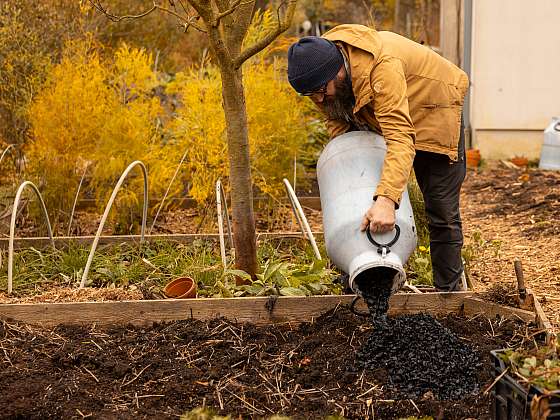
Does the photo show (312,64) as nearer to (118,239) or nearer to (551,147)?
(118,239)

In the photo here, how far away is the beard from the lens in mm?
3549

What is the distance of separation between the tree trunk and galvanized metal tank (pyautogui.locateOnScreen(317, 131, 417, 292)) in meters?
0.59

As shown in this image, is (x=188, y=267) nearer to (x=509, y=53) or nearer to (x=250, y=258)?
(x=250, y=258)

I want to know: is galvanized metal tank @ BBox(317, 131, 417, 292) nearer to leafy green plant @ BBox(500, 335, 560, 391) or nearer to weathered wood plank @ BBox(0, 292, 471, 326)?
weathered wood plank @ BBox(0, 292, 471, 326)

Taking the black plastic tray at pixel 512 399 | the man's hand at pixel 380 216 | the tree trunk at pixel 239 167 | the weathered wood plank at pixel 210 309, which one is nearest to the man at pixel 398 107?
the man's hand at pixel 380 216

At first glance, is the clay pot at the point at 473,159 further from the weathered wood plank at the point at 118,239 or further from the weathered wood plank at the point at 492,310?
the weathered wood plank at the point at 492,310

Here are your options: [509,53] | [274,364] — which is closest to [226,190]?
[274,364]

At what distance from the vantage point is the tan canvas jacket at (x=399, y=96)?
3.32 meters

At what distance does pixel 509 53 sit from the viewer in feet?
30.6

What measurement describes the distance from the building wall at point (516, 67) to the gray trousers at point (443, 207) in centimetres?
552

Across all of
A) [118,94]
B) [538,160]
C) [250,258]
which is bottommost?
[538,160]

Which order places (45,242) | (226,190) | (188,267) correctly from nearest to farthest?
1. (188,267)
2. (45,242)
3. (226,190)

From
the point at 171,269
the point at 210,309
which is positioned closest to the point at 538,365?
the point at 210,309

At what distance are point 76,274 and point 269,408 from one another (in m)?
2.11
